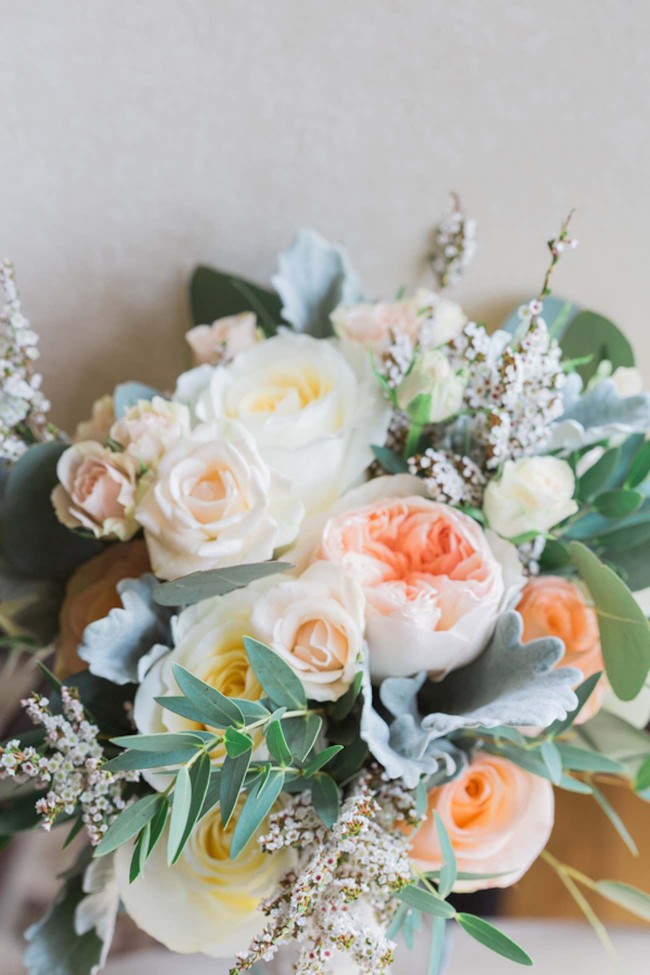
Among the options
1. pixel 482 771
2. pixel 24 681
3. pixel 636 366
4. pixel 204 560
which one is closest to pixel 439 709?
pixel 482 771

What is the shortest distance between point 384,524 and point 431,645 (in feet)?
0.29

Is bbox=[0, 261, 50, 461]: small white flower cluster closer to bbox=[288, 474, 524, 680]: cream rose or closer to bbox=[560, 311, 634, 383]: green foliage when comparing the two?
bbox=[288, 474, 524, 680]: cream rose

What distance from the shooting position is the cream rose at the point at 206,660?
512 mm

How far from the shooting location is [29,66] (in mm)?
682

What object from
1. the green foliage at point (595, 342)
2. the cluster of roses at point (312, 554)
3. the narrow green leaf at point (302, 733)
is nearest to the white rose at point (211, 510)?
the cluster of roses at point (312, 554)

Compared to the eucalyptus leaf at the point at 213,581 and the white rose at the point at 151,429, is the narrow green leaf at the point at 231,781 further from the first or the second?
the white rose at the point at 151,429

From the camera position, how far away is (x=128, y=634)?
54 cm

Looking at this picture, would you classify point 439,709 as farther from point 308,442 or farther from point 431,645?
point 308,442

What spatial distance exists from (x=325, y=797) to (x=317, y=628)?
0.10m

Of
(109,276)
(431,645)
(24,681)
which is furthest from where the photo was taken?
(24,681)

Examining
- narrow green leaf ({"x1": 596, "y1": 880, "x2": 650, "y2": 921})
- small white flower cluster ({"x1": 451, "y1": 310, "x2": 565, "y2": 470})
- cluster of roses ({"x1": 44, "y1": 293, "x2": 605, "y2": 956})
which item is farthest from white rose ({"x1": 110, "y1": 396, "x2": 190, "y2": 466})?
narrow green leaf ({"x1": 596, "y1": 880, "x2": 650, "y2": 921})

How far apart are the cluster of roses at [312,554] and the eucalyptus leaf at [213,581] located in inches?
0.9

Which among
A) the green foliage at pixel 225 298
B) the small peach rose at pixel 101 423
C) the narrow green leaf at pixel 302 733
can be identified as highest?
the green foliage at pixel 225 298

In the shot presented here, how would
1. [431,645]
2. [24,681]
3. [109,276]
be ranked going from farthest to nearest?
[24,681] → [109,276] → [431,645]
